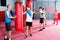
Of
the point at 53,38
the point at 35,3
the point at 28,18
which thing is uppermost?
the point at 35,3

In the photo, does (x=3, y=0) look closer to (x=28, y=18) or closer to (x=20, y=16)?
(x=20, y=16)

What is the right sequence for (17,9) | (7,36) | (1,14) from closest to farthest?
(7,36), (17,9), (1,14)

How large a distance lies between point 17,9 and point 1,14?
6.99 meters

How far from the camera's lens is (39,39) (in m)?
8.06

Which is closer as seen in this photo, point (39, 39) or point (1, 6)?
point (39, 39)

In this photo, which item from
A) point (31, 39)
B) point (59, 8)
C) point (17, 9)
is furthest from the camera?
point (59, 8)

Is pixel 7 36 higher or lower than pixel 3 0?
lower

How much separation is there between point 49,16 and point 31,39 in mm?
12876

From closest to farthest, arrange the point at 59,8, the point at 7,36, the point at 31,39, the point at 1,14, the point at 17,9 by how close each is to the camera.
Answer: the point at 7,36 → the point at 31,39 → the point at 17,9 → the point at 1,14 → the point at 59,8

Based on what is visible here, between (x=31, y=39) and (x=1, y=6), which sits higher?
(x=1, y=6)

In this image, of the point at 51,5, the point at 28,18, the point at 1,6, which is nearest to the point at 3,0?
the point at 1,6

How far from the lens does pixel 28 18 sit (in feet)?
27.0

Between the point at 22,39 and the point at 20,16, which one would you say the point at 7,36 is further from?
the point at 20,16

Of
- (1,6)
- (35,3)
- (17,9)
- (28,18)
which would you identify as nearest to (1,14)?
(1,6)
